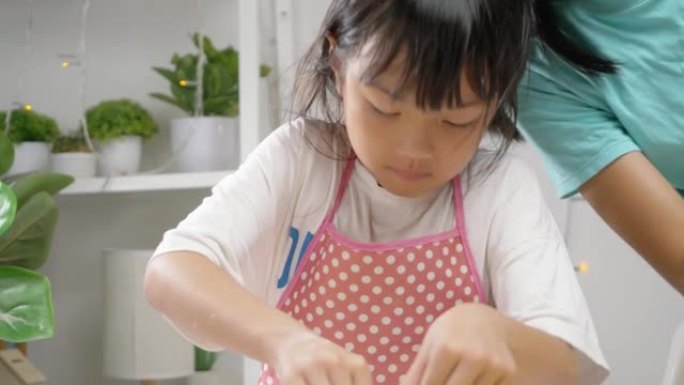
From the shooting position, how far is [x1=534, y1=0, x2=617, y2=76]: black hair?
0.87m

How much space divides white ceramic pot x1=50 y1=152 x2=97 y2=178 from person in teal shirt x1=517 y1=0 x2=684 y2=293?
115 cm

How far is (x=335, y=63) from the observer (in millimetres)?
739

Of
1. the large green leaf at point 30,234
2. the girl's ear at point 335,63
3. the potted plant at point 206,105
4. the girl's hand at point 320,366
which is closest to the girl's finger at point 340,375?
the girl's hand at point 320,366

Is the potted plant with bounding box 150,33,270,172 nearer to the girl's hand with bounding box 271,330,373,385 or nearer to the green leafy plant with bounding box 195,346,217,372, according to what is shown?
the green leafy plant with bounding box 195,346,217,372

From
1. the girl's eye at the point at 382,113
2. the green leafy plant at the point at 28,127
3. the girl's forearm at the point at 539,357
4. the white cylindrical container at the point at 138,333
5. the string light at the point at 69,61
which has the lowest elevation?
the white cylindrical container at the point at 138,333

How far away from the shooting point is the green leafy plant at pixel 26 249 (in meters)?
1.32

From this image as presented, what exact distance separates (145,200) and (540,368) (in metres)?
1.45

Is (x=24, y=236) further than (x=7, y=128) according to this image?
No

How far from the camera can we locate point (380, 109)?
67cm

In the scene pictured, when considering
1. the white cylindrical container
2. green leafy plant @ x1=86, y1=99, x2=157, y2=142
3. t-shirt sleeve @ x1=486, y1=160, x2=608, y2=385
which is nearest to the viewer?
t-shirt sleeve @ x1=486, y1=160, x2=608, y2=385

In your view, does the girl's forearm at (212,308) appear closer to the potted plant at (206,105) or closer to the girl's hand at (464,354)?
the girl's hand at (464,354)

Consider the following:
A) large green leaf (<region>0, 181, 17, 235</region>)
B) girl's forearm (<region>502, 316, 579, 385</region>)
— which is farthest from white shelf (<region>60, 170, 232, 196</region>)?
girl's forearm (<region>502, 316, 579, 385</region>)

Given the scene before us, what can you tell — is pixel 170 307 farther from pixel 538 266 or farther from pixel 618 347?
pixel 618 347

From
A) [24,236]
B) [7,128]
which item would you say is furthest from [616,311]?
[7,128]
